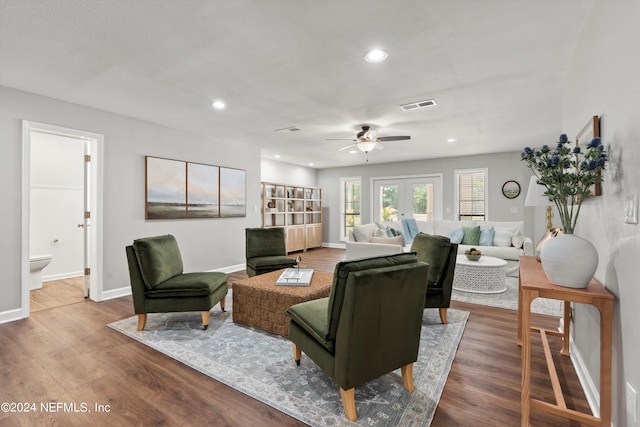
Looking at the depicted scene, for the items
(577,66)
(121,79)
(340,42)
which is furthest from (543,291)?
(121,79)

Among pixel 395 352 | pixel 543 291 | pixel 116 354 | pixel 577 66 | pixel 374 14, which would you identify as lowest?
pixel 116 354

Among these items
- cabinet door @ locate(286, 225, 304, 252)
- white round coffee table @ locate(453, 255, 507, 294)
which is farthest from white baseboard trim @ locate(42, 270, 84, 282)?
white round coffee table @ locate(453, 255, 507, 294)

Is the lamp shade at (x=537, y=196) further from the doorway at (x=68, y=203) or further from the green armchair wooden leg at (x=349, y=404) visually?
the doorway at (x=68, y=203)

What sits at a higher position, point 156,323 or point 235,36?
point 235,36

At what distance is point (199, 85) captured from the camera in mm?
3148

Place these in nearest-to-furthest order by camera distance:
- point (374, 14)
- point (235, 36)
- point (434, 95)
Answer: point (374, 14), point (235, 36), point (434, 95)

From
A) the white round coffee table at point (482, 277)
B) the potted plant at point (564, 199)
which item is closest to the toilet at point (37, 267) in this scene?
the potted plant at point (564, 199)

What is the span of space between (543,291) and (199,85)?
132 inches

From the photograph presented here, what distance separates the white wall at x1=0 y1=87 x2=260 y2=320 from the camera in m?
3.23

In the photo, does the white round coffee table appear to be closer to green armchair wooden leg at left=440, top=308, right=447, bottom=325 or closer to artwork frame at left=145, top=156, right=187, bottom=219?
green armchair wooden leg at left=440, top=308, right=447, bottom=325

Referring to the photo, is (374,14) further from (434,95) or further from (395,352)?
(395,352)

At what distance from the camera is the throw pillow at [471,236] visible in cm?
581

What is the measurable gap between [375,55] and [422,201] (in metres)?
5.83

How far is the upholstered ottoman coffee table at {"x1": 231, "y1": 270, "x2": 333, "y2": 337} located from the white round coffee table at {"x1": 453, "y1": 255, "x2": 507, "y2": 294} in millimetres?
2285
